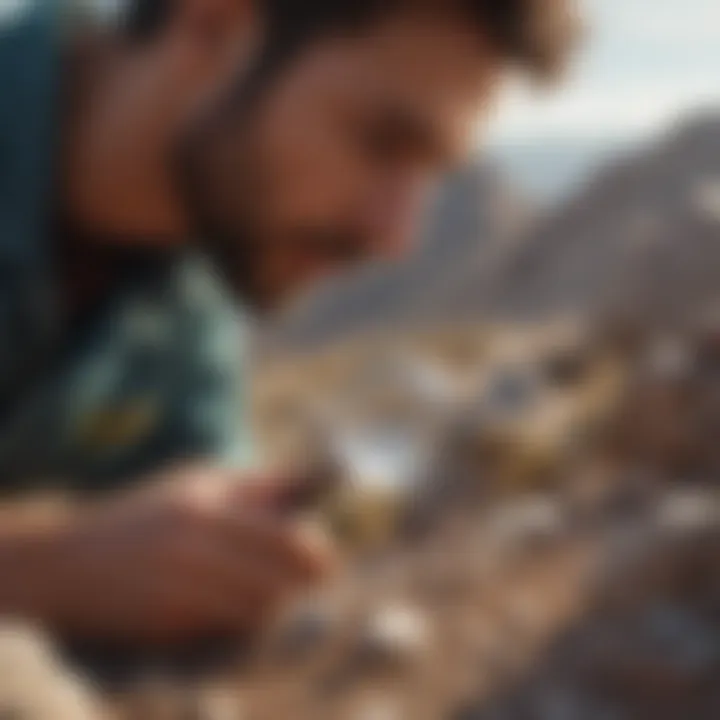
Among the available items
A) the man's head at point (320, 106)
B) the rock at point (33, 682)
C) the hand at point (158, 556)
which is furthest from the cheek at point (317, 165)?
the rock at point (33, 682)

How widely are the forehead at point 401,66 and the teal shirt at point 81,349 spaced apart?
0.12 m

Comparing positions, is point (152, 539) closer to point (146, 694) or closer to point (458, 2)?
point (146, 694)

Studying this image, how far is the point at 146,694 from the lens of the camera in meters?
0.67

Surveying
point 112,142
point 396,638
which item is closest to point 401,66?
point 112,142

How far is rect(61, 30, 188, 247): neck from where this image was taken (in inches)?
28.6

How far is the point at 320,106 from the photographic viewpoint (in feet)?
2.32

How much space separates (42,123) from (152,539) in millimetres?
208

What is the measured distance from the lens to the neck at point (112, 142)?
73cm

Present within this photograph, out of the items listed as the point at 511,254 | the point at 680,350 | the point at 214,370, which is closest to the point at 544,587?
the point at 214,370

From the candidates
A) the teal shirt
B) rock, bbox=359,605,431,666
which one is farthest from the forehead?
rock, bbox=359,605,431,666

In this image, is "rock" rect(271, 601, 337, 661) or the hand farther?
"rock" rect(271, 601, 337, 661)

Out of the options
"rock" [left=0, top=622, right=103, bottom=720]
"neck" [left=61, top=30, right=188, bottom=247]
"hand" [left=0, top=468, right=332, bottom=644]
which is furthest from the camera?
"neck" [left=61, top=30, right=188, bottom=247]

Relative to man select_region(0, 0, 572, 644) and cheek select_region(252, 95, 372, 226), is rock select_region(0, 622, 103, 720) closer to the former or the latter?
man select_region(0, 0, 572, 644)

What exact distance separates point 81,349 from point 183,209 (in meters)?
0.09
